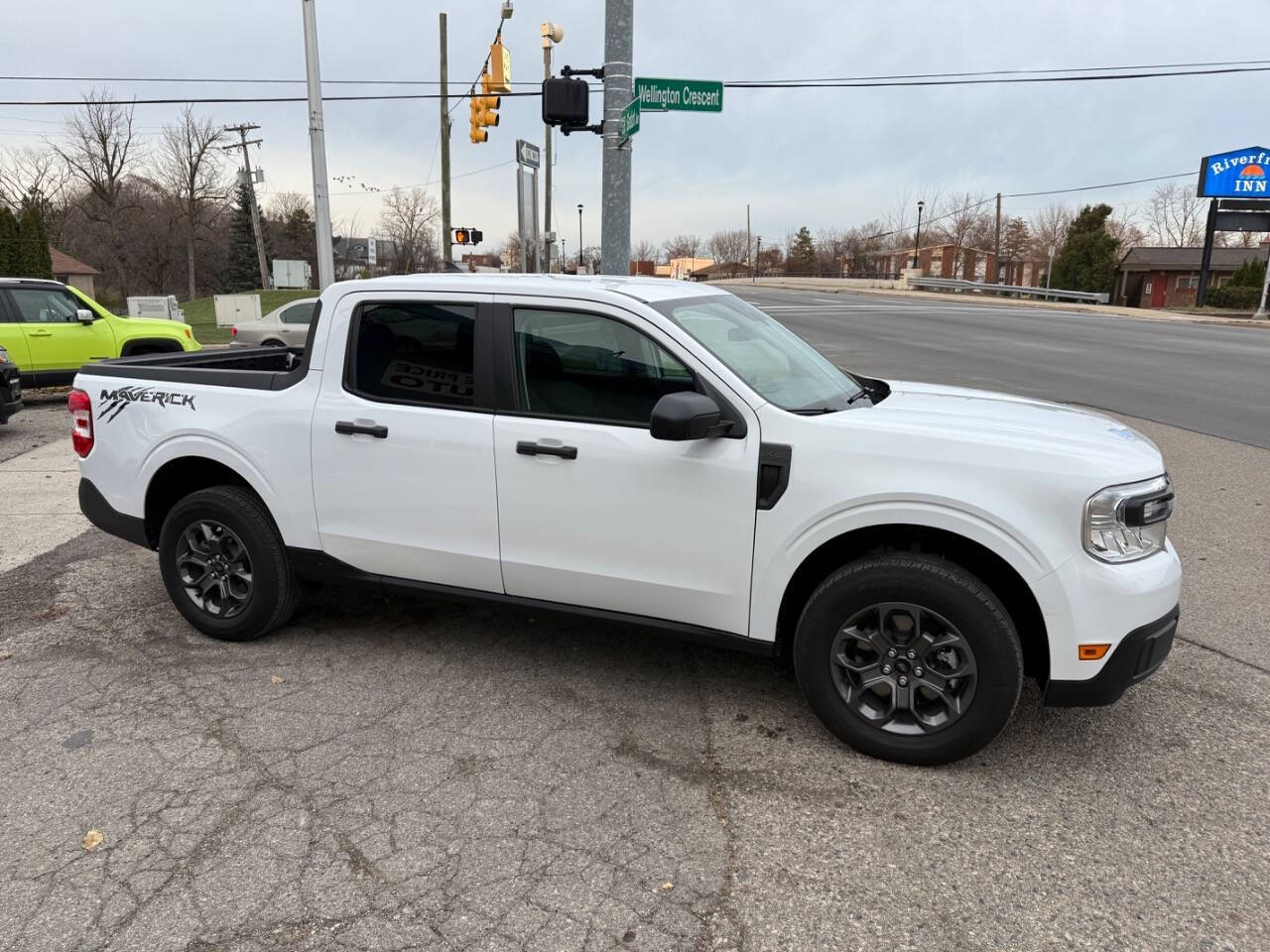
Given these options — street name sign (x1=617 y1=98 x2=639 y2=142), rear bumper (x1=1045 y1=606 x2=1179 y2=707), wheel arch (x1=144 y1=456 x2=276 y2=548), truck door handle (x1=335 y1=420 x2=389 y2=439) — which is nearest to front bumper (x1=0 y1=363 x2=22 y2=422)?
wheel arch (x1=144 y1=456 x2=276 y2=548)

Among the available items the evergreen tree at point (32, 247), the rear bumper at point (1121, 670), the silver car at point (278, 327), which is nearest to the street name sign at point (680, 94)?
the rear bumper at point (1121, 670)

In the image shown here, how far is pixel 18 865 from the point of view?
9.04ft

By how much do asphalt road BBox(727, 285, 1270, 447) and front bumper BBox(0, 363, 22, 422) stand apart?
1191cm

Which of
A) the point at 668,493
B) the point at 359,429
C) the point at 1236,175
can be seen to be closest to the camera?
→ the point at 668,493

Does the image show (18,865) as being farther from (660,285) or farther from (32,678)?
(660,285)

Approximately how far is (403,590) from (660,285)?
1901 millimetres

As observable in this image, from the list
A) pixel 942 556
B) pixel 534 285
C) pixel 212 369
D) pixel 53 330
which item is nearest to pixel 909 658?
pixel 942 556

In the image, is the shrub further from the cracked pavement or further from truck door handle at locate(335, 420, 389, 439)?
truck door handle at locate(335, 420, 389, 439)

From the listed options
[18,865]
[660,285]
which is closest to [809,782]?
[660,285]

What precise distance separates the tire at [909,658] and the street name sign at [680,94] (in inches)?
245

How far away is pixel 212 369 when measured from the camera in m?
4.59

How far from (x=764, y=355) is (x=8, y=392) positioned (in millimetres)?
9943

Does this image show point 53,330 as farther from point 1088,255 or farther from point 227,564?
point 1088,255

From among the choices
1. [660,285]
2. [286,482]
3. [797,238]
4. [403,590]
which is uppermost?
[797,238]
